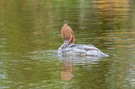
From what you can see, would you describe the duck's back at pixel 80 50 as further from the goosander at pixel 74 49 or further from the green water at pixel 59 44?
the green water at pixel 59 44

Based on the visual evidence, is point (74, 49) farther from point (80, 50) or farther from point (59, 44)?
point (59, 44)

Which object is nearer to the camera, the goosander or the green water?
the green water

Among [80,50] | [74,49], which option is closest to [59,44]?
[74,49]

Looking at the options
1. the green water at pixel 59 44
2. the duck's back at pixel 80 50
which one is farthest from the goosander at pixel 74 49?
the green water at pixel 59 44

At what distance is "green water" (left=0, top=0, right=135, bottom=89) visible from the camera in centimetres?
1496

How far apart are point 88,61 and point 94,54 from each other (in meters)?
0.62

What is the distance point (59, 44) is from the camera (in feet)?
69.2

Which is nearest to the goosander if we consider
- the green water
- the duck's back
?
the duck's back

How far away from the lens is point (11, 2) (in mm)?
41031

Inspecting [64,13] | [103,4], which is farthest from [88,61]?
[103,4]

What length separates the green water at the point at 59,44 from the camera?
14955 millimetres

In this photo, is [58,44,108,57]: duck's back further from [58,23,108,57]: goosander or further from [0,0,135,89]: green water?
[0,0,135,89]: green water

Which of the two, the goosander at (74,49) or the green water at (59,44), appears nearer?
the green water at (59,44)

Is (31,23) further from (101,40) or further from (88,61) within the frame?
(88,61)
